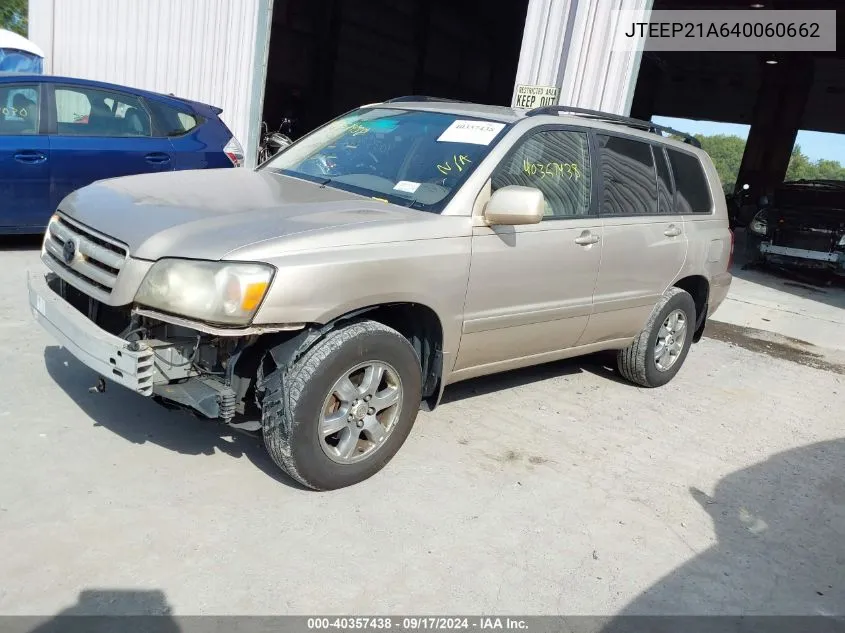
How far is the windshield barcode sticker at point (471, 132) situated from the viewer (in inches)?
149

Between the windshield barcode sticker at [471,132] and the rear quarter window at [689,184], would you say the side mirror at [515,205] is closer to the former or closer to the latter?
the windshield barcode sticker at [471,132]

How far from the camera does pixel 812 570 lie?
321 centimetres

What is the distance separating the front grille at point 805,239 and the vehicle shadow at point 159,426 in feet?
33.5

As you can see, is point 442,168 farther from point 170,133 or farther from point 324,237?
point 170,133

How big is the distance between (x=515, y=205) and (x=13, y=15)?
81.4ft

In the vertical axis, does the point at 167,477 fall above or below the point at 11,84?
below

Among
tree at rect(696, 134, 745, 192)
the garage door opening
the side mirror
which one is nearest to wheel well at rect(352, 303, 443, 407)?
the side mirror

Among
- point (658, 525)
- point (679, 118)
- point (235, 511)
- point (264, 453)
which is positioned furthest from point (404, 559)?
point (679, 118)

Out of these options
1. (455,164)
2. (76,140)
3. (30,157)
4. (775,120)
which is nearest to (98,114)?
(76,140)

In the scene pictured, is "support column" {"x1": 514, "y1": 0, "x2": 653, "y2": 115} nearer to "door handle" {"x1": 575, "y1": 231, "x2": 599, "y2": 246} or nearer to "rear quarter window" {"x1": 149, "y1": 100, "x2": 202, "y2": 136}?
"rear quarter window" {"x1": 149, "y1": 100, "x2": 202, "y2": 136}

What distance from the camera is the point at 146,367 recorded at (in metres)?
2.76

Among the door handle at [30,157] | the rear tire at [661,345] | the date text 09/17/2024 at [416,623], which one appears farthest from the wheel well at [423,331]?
the door handle at [30,157]

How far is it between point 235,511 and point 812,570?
8.39ft

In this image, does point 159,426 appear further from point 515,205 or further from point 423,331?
point 515,205
